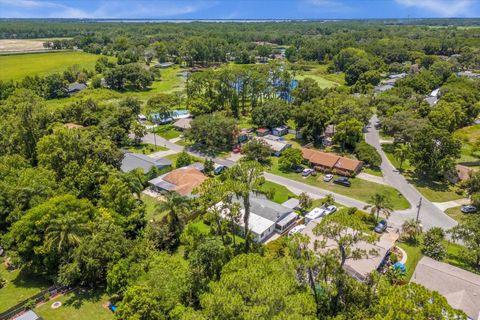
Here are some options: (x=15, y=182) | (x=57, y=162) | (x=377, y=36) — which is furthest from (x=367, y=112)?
(x=377, y=36)

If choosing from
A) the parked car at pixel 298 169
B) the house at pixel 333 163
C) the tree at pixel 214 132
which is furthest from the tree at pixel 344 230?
the tree at pixel 214 132

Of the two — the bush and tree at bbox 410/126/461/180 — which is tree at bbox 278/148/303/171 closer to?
the bush

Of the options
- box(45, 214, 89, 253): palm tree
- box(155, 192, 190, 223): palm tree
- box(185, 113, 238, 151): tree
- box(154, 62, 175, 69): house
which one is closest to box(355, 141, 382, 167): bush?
box(185, 113, 238, 151): tree

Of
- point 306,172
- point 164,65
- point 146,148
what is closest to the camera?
point 306,172

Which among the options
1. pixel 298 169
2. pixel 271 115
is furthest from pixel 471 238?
pixel 271 115

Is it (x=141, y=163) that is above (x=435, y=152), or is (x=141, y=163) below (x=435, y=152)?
below

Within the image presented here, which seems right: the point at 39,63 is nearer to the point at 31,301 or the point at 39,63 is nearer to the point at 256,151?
the point at 256,151

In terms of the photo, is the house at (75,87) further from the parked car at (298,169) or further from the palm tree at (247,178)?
the palm tree at (247,178)
